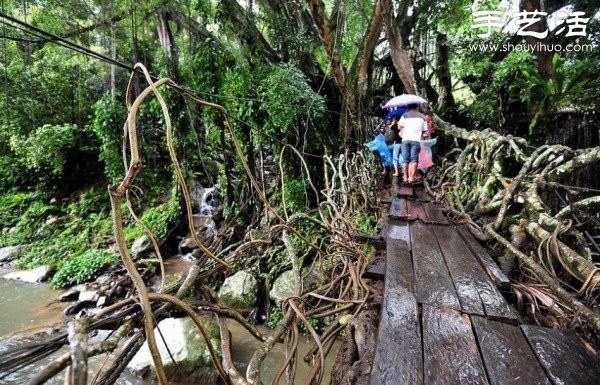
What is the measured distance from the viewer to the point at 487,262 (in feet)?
5.90

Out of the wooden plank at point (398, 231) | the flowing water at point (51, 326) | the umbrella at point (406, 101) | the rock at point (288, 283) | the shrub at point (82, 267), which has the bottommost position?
the flowing water at point (51, 326)

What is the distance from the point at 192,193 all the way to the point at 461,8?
24.6 ft

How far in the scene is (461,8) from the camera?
647 cm

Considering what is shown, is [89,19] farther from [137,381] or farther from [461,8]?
[461,8]

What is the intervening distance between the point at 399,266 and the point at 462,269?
34 cm

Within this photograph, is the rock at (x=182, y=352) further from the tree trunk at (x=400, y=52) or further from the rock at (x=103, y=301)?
the tree trunk at (x=400, y=52)

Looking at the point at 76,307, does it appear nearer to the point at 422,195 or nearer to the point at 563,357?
the point at 422,195

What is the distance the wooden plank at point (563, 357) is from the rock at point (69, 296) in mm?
6795

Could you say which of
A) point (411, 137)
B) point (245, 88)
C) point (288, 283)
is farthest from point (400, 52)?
point (288, 283)

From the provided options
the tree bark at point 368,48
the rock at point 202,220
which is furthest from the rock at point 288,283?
the rock at point 202,220

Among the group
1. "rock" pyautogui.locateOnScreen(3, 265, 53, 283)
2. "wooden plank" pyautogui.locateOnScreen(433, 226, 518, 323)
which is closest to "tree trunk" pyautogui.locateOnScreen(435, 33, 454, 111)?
"wooden plank" pyautogui.locateOnScreen(433, 226, 518, 323)

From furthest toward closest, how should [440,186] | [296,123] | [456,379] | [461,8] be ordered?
[461,8] → [296,123] → [440,186] → [456,379]

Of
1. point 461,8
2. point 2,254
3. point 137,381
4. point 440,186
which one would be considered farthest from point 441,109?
point 2,254

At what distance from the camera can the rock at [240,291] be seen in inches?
180
